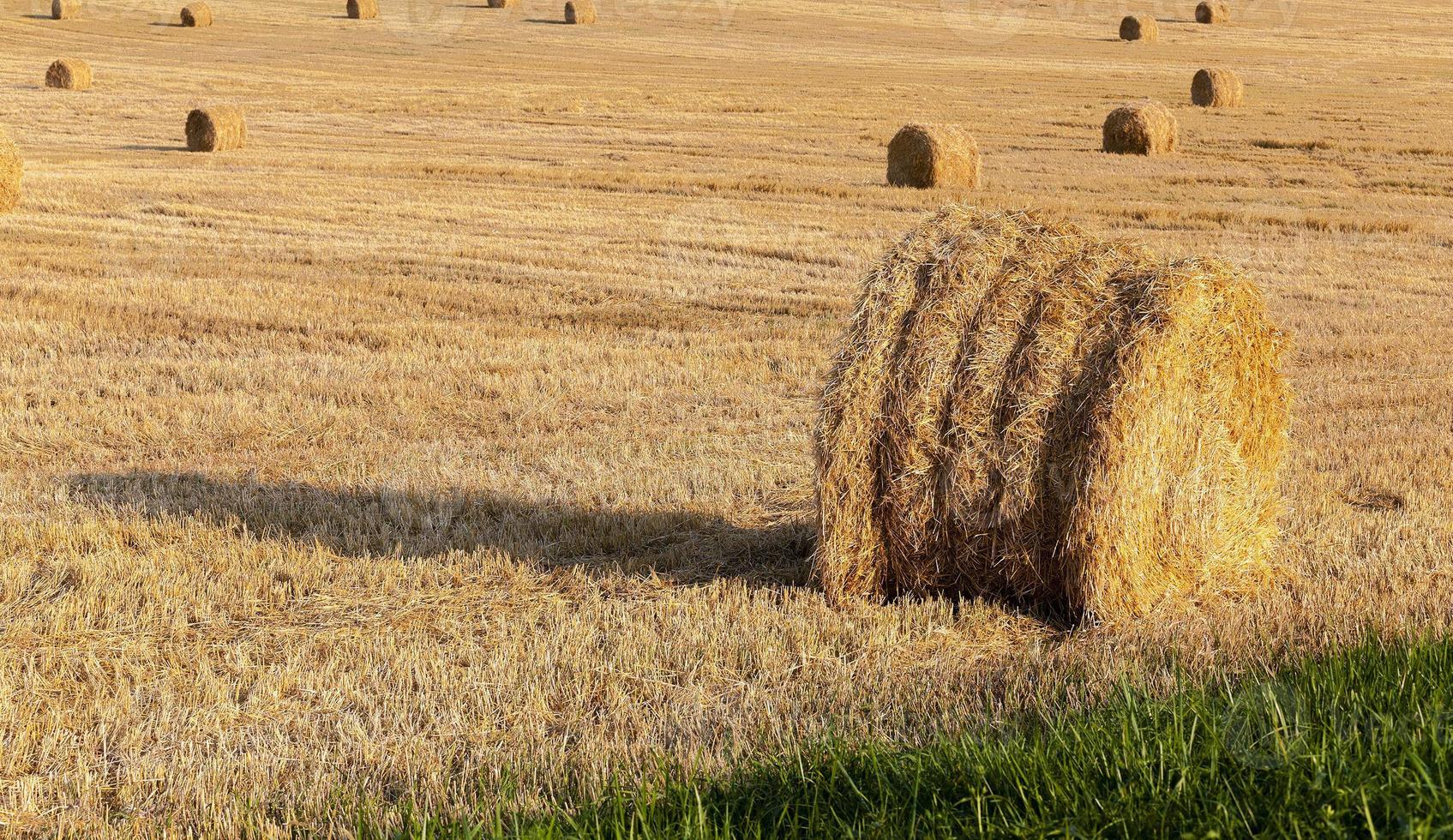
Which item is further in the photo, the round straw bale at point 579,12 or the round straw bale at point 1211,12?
the round straw bale at point 1211,12

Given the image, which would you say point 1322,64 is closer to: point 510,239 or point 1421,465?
point 510,239

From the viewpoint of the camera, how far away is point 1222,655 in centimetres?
497

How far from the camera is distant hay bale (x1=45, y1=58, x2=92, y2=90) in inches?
1463

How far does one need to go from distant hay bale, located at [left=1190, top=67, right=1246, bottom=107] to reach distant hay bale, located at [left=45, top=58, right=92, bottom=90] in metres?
29.0

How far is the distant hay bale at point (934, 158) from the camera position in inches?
870

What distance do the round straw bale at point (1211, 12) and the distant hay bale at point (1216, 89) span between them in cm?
2858

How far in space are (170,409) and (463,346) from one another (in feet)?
9.32

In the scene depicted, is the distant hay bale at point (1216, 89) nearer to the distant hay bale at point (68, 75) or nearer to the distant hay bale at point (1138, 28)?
the distant hay bale at point (1138, 28)

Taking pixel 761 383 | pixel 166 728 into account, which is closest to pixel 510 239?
pixel 761 383

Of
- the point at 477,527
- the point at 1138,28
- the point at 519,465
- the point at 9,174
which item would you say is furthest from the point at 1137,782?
the point at 1138,28

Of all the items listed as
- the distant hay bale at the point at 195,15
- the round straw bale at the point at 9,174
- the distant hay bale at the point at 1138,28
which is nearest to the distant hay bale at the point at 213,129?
the round straw bale at the point at 9,174

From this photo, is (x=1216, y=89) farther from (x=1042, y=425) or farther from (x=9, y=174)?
(x=1042, y=425)

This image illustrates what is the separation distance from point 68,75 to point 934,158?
26.1m

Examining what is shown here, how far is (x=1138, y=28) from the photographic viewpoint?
55.3 m
